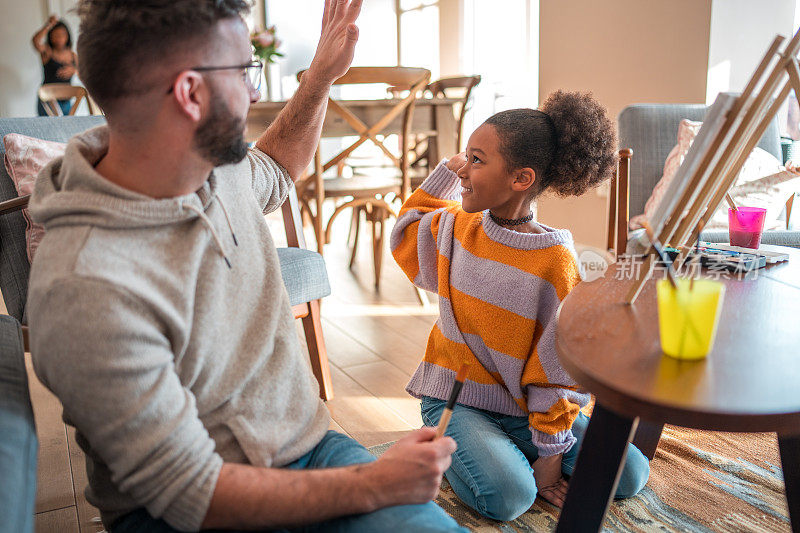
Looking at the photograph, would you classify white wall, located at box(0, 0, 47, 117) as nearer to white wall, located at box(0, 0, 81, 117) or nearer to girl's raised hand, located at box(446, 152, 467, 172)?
white wall, located at box(0, 0, 81, 117)

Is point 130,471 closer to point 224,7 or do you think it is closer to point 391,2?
point 224,7

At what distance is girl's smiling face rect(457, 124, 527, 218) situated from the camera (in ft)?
4.42

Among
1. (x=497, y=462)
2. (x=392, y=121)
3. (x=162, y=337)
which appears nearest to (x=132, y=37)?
(x=162, y=337)

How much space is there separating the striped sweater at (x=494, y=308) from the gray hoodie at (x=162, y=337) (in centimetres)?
54

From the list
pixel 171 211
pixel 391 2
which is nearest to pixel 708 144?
pixel 171 211

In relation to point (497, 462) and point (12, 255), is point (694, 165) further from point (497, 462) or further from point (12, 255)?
point (12, 255)

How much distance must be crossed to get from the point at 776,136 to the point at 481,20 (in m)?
3.40

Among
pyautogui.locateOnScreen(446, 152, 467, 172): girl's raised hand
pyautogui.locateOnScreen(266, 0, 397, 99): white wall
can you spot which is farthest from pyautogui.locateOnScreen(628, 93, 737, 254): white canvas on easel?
pyautogui.locateOnScreen(266, 0, 397, 99): white wall

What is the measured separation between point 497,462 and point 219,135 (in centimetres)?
86

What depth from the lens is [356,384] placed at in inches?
82.8

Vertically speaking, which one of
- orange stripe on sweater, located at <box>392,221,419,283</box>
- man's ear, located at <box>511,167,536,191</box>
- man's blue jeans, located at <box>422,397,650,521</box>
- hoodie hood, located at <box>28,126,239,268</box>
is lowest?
man's blue jeans, located at <box>422,397,650,521</box>

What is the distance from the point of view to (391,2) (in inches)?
260

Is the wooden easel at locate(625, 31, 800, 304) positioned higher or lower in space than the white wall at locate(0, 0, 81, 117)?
lower

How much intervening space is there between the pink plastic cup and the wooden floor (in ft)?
3.13
